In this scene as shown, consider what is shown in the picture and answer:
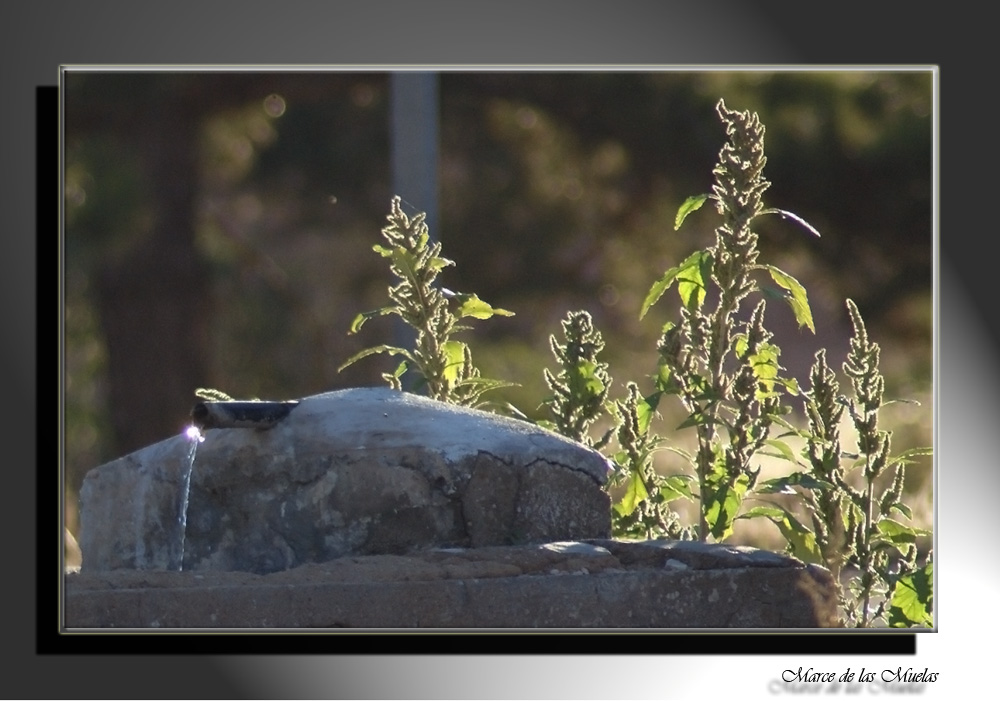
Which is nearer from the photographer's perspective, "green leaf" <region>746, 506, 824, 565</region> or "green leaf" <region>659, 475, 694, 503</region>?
"green leaf" <region>746, 506, 824, 565</region>

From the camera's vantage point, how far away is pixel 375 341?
46.5 ft

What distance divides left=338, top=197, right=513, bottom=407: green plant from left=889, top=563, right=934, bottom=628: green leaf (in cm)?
138

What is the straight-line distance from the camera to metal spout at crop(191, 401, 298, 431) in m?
3.83

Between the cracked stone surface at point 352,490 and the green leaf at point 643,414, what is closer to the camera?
the cracked stone surface at point 352,490

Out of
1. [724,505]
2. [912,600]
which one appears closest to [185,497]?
[724,505]

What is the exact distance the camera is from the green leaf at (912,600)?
3.81 m

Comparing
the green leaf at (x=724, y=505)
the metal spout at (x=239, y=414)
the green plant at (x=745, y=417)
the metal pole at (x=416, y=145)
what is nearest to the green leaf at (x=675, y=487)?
the green plant at (x=745, y=417)

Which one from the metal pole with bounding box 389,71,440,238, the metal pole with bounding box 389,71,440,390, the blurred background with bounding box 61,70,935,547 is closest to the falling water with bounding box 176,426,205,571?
the metal pole with bounding box 389,71,440,390

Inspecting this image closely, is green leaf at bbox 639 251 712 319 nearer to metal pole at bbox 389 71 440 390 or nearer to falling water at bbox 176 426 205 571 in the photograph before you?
falling water at bbox 176 426 205 571

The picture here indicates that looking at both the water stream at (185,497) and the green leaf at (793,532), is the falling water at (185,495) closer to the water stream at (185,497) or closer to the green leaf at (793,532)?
the water stream at (185,497)

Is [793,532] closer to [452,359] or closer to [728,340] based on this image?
[728,340]

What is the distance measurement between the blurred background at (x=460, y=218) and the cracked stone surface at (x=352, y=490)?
6.04 metres

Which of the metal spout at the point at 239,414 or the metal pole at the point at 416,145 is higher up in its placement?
the metal pole at the point at 416,145

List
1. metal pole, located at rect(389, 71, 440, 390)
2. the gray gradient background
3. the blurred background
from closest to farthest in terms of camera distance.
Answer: the gray gradient background → metal pole, located at rect(389, 71, 440, 390) → the blurred background
